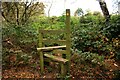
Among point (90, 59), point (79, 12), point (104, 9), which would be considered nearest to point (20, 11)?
point (79, 12)

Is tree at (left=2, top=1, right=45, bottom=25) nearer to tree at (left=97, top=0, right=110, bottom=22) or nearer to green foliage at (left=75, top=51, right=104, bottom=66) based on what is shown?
tree at (left=97, top=0, right=110, bottom=22)

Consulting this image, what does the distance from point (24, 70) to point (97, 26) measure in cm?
271

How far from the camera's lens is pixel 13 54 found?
541cm

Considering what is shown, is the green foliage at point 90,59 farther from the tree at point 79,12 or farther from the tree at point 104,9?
the tree at point 79,12

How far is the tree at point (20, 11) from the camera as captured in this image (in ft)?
23.7

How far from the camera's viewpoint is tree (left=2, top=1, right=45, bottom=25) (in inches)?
284

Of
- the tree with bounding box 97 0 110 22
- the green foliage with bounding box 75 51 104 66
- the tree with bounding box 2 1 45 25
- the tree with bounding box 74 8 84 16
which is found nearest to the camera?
the green foliage with bounding box 75 51 104 66

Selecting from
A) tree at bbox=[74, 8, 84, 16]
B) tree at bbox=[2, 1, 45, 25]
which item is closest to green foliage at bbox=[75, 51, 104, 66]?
tree at bbox=[74, 8, 84, 16]

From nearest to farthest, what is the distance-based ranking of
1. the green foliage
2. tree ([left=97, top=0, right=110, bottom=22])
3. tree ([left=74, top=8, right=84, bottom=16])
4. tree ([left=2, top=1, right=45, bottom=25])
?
the green foliage < tree ([left=97, top=0, right=110, bottom=22]) < tree ([left=74, top=8, right=84, bottom=16]) < tree ([left=2, top=1, right=45, bottom=25])

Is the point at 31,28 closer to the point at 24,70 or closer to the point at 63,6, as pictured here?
the point at 63,6

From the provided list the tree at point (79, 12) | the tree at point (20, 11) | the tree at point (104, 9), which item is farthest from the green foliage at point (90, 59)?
the tree at point (20, 11)

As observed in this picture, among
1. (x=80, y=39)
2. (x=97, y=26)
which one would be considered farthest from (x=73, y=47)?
(x=97, y=26)

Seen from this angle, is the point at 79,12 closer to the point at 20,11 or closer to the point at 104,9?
the point at 104,9

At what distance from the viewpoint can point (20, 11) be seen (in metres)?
7.40
